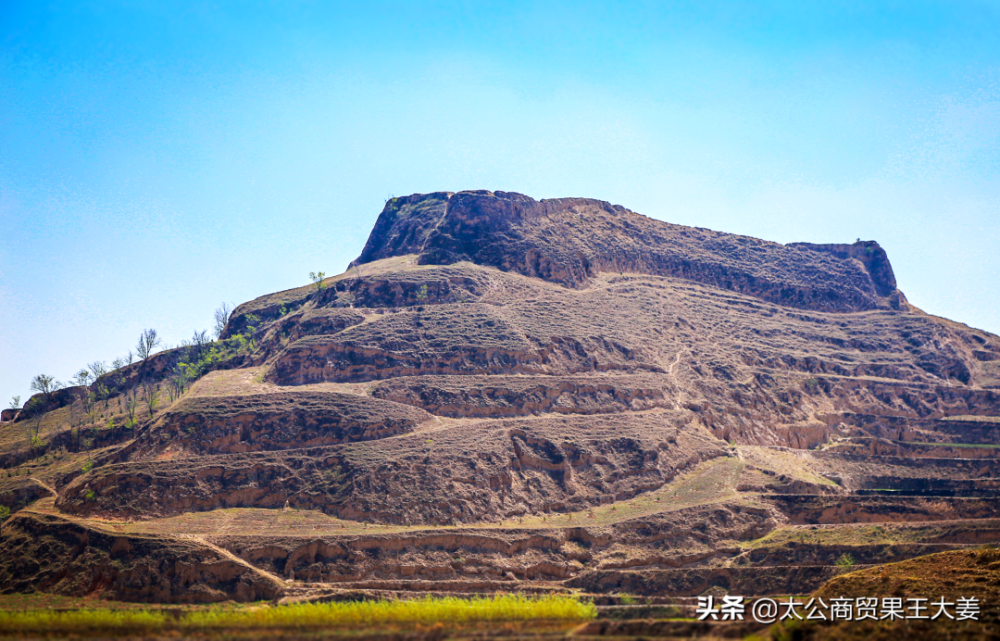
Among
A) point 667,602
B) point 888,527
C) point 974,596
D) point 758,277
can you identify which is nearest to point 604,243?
point 758,277

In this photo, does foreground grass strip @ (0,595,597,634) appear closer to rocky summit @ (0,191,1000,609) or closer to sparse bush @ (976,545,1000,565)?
rocky summit @ (0,191,1000,609)

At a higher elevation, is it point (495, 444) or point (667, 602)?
point (495, 444)

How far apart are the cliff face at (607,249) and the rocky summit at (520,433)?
349mm

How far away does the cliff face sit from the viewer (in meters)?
74.3

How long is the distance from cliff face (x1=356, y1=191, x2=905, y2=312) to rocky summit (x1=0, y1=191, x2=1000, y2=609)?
349 millimetres

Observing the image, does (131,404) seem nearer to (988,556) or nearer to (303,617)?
(303,617)

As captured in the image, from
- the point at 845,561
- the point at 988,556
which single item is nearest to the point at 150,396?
the point at 845,561

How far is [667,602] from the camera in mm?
36562

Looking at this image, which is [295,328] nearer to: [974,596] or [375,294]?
[375,294]

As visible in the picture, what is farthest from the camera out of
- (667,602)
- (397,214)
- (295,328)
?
(397,214)

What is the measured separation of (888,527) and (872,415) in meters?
23.3

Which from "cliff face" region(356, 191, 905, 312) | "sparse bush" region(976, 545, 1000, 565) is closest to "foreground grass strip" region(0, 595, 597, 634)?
"sparse bush" region(976, 545, 1000, 565)

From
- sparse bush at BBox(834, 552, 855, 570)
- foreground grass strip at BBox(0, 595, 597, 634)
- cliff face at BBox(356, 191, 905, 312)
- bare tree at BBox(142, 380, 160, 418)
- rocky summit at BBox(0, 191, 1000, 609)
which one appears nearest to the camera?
foreground grass strip at BBox(0, 595, 597, 634)

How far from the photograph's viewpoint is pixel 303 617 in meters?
32.0
